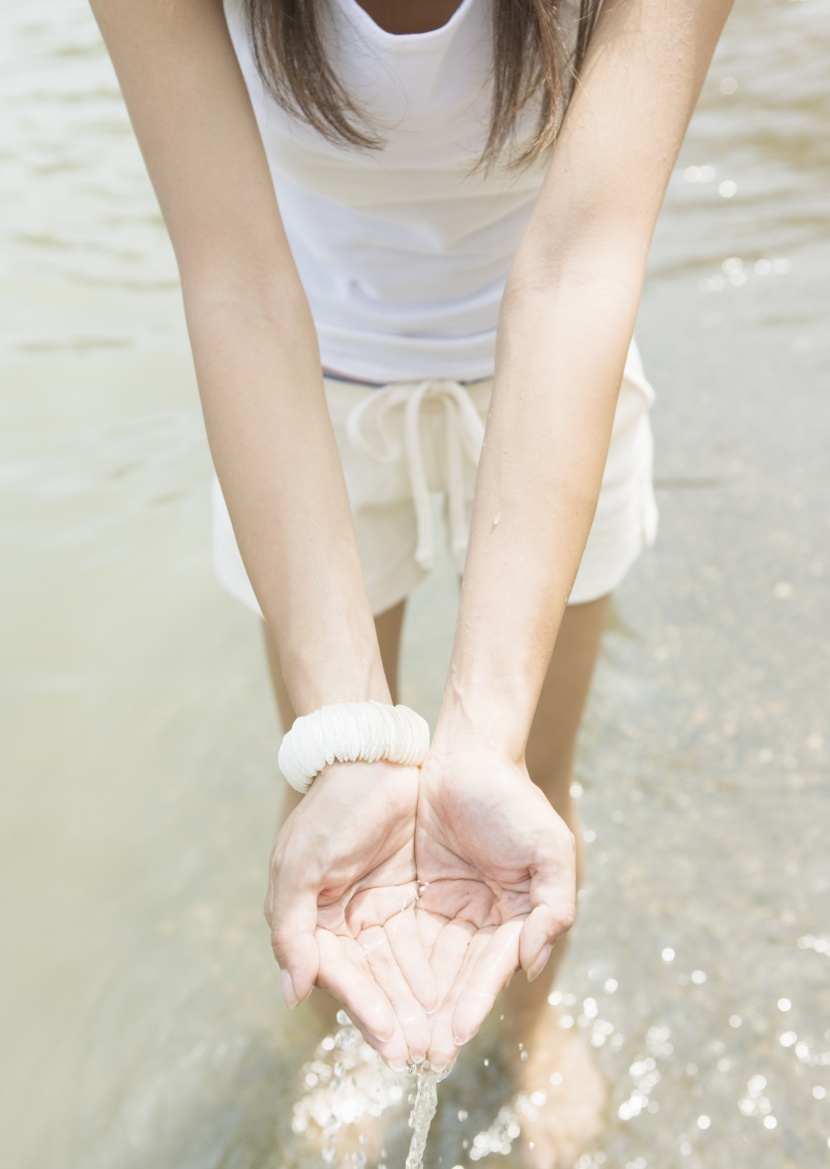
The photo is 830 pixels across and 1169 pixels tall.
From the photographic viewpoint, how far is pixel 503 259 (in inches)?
60.9

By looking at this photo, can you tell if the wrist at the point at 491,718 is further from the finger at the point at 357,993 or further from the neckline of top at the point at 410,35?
the neckline of top at the point at 410,35

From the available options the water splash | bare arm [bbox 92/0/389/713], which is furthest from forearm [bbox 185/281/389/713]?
the water splash

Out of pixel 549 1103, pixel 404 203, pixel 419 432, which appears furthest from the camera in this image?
pixel 549 1103

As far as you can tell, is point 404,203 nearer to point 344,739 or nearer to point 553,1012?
point 344,739

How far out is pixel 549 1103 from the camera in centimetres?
195

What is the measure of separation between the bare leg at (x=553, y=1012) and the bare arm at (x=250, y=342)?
0.49 m

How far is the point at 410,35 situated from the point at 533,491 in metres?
0.51

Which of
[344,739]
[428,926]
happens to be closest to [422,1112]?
[428,926]

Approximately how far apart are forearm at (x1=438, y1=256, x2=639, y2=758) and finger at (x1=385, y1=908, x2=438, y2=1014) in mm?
215

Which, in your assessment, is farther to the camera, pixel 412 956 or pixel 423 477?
pixel 423 477

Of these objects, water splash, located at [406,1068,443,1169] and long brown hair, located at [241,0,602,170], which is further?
water splash, located at [406,1068,443,1169]

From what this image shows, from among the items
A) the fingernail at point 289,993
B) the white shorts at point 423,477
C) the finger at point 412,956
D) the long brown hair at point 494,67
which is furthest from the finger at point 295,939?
the long brown hair at point 494,67

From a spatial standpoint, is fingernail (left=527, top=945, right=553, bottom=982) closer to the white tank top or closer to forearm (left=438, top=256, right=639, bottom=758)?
forearm (left=438, top=256, right=639, bottom=758)

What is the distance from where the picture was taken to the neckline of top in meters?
1.27
